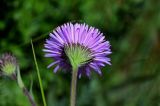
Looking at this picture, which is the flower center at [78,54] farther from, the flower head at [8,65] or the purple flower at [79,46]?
the flower head at [8,65]

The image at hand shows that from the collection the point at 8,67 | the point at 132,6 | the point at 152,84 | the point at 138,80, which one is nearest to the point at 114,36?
the point at 132,6

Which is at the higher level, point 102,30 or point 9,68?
point 102,30

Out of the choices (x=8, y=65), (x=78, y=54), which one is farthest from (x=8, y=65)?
(x=78, y=54)

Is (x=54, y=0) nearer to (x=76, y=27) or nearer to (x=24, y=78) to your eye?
(x=24, y=78)

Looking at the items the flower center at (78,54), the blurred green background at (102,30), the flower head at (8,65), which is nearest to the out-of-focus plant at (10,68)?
the flower head at (8,65)

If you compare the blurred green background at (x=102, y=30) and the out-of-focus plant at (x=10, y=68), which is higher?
the blurred green background at (x=102, y=30)

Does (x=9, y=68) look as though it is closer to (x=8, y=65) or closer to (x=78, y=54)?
(x=8, y=65)
